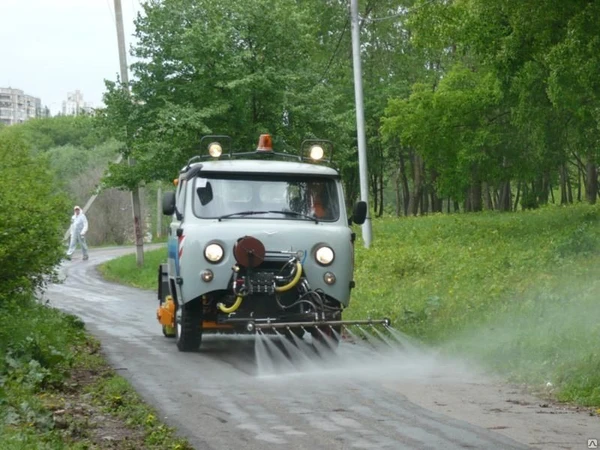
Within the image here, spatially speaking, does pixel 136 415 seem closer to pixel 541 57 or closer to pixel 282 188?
pixel 282 188

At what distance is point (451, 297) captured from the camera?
16734 millimetres

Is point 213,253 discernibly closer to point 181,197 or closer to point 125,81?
point 181,197

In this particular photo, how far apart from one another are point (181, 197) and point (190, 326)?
188cm

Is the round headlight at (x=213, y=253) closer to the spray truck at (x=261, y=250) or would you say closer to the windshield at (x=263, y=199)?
the spray truck at (x=261, y=250)

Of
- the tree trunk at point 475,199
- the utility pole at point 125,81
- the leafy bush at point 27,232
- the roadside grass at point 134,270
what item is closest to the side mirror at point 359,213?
the leafy bush at point 27,232

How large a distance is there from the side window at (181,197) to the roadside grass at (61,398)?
216 centimetres

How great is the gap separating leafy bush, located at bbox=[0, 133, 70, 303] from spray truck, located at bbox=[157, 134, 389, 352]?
171 cm

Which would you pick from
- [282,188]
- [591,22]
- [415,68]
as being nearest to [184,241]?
[282,188]

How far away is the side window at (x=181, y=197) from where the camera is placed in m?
14.3

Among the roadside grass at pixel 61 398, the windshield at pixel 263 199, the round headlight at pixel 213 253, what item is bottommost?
the roadside grass at pixel 61 398

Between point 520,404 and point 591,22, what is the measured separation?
45.4ft

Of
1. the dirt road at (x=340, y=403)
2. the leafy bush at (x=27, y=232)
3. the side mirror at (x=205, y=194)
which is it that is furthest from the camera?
the side mirror at (x=205, y=194)

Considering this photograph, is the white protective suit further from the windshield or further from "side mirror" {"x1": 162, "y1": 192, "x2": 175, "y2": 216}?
the windshield

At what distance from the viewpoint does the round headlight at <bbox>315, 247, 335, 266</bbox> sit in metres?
13.2
